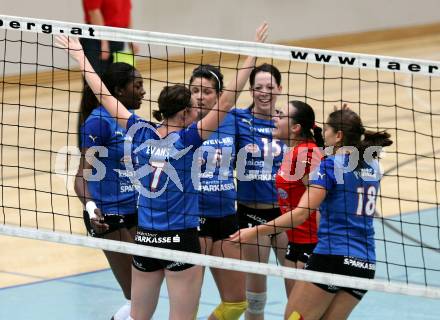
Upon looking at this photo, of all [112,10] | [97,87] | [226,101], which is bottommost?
[226,101]

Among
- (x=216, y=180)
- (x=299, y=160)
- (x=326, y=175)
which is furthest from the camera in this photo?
(x=216, y=180)

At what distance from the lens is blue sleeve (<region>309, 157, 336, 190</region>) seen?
646 centimetres

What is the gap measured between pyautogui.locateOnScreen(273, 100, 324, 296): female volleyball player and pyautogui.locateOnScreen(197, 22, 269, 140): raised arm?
516 millimetres

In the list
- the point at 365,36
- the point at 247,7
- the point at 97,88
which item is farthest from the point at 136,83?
the point at 365,36

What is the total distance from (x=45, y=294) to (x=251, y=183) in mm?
2461

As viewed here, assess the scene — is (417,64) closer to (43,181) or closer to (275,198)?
(275,198)

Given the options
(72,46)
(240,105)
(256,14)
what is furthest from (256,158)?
(256,14)

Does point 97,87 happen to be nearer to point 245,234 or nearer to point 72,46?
point 72,46

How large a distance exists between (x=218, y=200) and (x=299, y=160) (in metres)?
0.83

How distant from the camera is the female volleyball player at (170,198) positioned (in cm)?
658

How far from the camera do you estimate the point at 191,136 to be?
6539mm

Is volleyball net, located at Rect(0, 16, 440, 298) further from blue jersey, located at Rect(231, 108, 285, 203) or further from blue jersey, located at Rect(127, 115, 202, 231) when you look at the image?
blue jersey, located at Rect(231, 108, 285, 203)

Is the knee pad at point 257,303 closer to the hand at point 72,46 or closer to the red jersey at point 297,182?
the red jersey at point 297,182

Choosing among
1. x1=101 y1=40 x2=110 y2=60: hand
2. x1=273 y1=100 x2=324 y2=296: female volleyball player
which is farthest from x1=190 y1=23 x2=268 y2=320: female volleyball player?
x1=101 y1=40 x2=110 y2=60: hand
